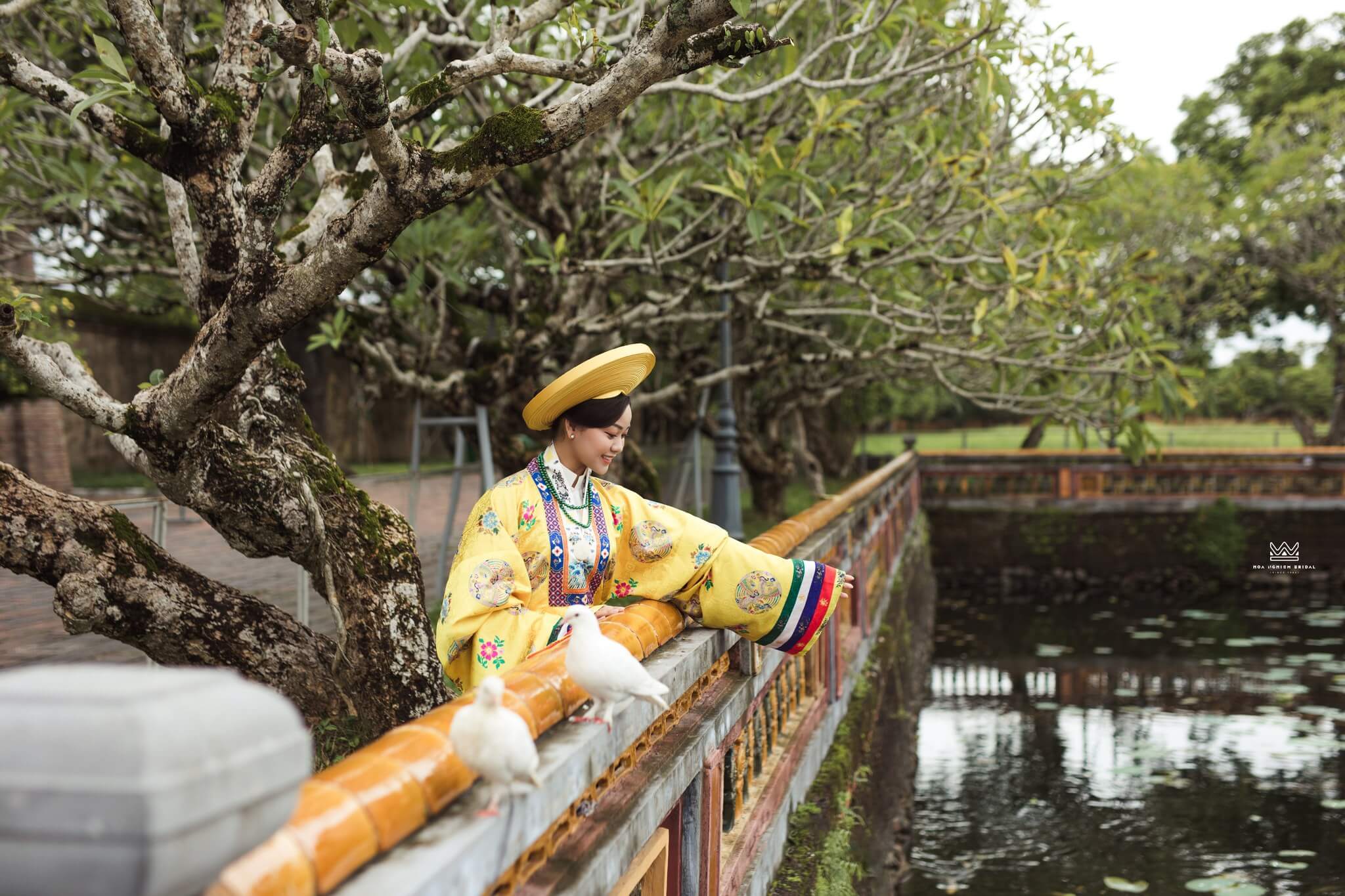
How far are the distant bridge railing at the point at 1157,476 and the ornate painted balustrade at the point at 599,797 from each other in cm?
1467

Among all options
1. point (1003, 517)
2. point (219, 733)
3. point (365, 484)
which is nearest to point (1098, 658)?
point (1003, 517)

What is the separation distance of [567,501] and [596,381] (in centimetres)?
38

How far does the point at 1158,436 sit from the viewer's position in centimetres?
3338

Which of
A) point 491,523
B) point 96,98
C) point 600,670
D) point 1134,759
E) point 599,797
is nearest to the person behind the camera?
point 600,670

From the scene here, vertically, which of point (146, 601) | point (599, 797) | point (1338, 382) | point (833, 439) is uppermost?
point (1338, 382)

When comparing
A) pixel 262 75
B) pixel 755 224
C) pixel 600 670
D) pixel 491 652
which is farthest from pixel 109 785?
pixel 755 224

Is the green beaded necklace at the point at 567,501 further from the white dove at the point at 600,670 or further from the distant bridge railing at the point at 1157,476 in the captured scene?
the distant bridge railing at the point at 1157,476

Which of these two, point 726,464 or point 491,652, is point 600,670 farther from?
point 726,464

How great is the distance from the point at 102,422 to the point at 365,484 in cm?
508

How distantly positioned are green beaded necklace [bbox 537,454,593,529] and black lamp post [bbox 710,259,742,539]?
5.56m

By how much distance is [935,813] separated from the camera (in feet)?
24.2

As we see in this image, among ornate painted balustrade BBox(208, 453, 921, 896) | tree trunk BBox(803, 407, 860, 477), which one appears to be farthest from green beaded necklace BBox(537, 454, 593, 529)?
tree trunk BBox(803, 407, 860, 477)

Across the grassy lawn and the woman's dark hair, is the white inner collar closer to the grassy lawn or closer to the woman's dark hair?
the woman's dark hair

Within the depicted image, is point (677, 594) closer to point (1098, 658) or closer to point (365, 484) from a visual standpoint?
Answer: point (365, 484)
